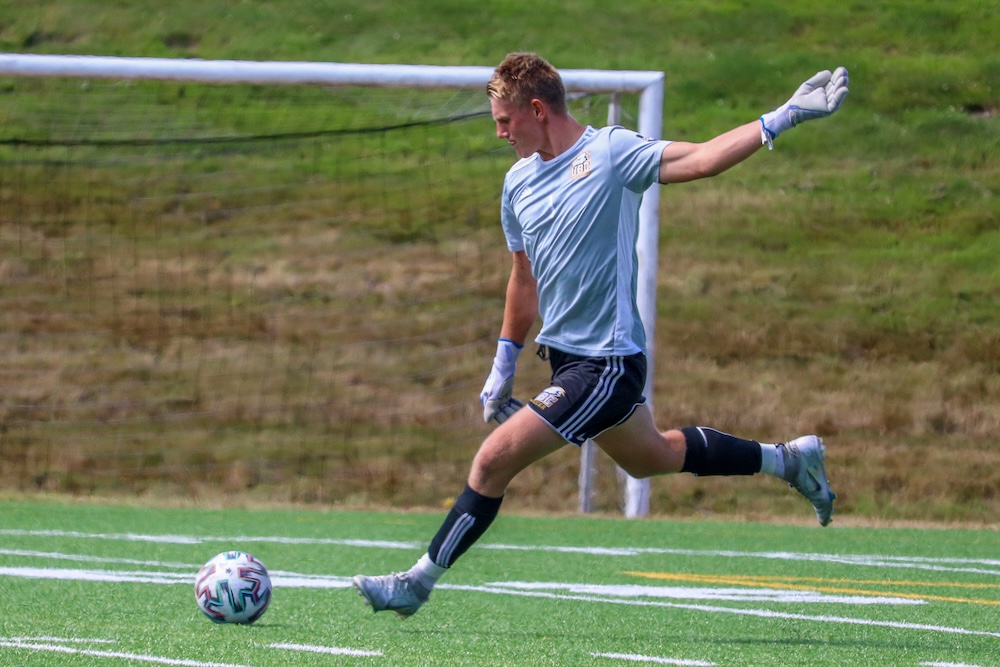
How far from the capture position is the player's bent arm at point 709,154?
13.0ft

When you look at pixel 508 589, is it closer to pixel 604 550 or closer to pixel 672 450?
pixel 672 450

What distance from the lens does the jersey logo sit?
15.1 feet

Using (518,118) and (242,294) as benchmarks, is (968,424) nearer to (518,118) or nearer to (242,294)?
(242,294)

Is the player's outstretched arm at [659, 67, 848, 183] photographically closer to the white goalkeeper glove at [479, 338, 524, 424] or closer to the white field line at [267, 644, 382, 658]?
the white goalkeeper glove at [479, 338, 524, 424]

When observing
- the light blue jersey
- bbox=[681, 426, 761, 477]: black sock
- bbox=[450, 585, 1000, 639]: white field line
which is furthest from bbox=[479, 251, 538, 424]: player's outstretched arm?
bbox=[450, 585, 1000, 639]: white field line

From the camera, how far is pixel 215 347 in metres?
13.8

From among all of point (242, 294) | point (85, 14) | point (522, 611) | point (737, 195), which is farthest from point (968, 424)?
point (85, 14)

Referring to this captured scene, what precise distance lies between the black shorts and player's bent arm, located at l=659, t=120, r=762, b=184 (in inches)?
25.5

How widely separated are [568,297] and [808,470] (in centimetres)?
120

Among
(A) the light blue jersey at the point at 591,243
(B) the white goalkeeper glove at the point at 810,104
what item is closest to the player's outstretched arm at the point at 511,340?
(A) the light blue jersey at the point at 591,243

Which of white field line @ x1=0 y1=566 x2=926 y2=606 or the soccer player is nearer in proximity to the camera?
the soccer player

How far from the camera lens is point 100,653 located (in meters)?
3.88

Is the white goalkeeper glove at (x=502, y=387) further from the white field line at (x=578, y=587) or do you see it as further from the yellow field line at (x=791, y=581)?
the yellow field line at (x=791, y=581)

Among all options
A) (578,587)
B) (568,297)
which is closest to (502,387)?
(568,297)
